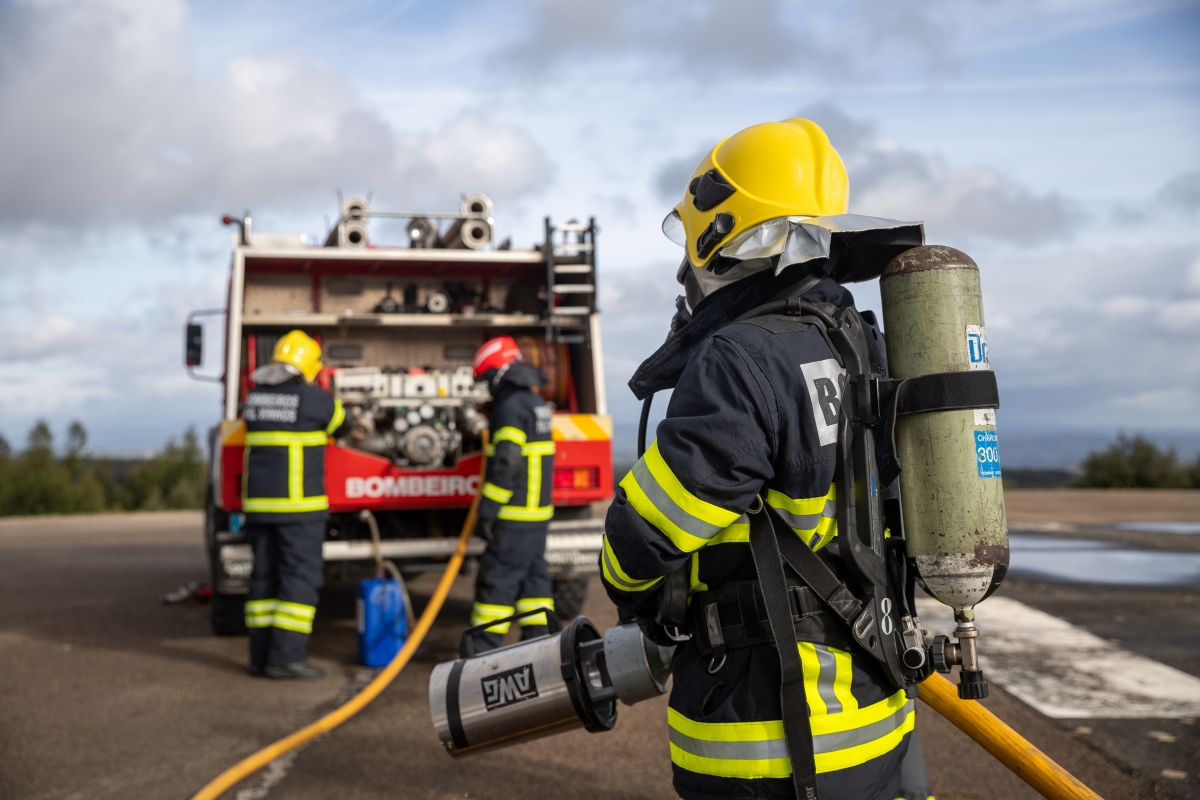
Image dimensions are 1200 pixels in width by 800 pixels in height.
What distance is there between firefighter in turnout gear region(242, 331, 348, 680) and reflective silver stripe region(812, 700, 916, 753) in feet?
14.2

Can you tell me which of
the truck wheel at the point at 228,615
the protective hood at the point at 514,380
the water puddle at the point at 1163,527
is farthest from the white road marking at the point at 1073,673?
the water puddle at the point at 1163,527

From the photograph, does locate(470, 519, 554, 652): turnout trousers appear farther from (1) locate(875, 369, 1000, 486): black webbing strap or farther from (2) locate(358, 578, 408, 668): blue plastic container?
(1) locate(875, 369, 1000, 486): black webbing strap

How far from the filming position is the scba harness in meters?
1.87

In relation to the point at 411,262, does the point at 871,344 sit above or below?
below

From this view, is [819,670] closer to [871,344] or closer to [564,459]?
[871,344]

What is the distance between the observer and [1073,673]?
213 inches

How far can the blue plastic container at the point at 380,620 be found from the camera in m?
5.90

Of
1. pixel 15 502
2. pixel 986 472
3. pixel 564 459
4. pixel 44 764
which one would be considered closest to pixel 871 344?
pixel 986 472

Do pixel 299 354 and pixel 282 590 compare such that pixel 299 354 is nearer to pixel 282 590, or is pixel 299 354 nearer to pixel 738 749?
pixel 282 590

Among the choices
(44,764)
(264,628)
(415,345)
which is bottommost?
(44,764)

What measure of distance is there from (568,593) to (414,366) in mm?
2065

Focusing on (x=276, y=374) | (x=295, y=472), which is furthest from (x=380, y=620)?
(x=276, y=374)

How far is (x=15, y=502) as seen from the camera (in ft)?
128

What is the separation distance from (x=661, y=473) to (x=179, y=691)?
181 inches
